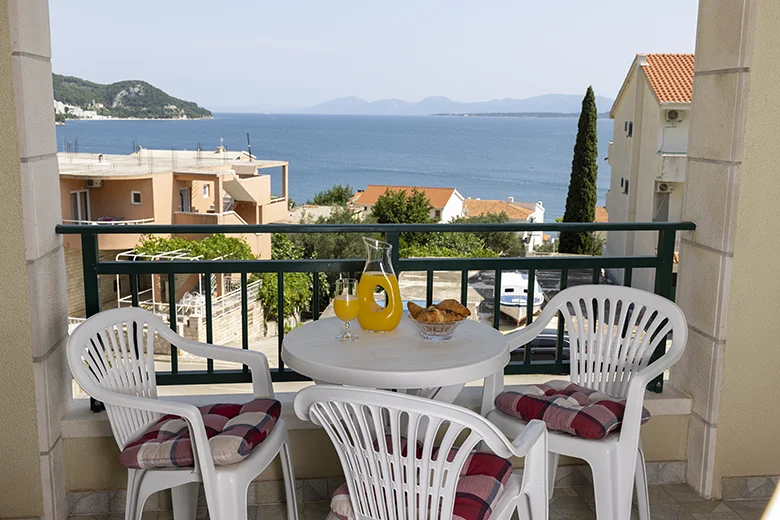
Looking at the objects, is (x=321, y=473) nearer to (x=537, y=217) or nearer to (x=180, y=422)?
(x=180, y=422)

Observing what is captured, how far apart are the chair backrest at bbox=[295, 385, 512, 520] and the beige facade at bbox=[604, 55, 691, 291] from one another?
60.8 ft

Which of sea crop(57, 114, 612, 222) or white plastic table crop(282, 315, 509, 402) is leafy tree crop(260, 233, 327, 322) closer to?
white plastic table crop(282, 315, 509, 402)

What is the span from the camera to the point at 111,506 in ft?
8.59

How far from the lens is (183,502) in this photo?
2244 mm

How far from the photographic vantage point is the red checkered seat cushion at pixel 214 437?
192 cm

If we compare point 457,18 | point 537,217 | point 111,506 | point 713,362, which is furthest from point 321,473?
point 457,18

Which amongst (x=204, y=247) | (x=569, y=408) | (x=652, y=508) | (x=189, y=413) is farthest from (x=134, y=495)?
(x=204, y=247)

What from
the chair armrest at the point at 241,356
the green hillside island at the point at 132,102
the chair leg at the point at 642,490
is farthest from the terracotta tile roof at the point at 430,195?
the chair armrest at the point at 241,356

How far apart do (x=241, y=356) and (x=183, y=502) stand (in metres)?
0.47

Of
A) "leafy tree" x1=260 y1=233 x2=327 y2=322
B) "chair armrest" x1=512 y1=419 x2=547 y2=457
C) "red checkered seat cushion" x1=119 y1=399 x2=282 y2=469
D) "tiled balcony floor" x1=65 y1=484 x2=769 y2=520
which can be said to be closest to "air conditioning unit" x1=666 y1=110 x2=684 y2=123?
"leafy tree" x1=260 y1=233 x2=327 y2=322

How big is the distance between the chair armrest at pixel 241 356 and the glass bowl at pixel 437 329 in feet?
1.69

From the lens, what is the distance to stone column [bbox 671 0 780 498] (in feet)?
8.26

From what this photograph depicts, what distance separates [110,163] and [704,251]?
94.2 feet

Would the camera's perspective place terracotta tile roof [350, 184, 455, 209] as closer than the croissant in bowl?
No
